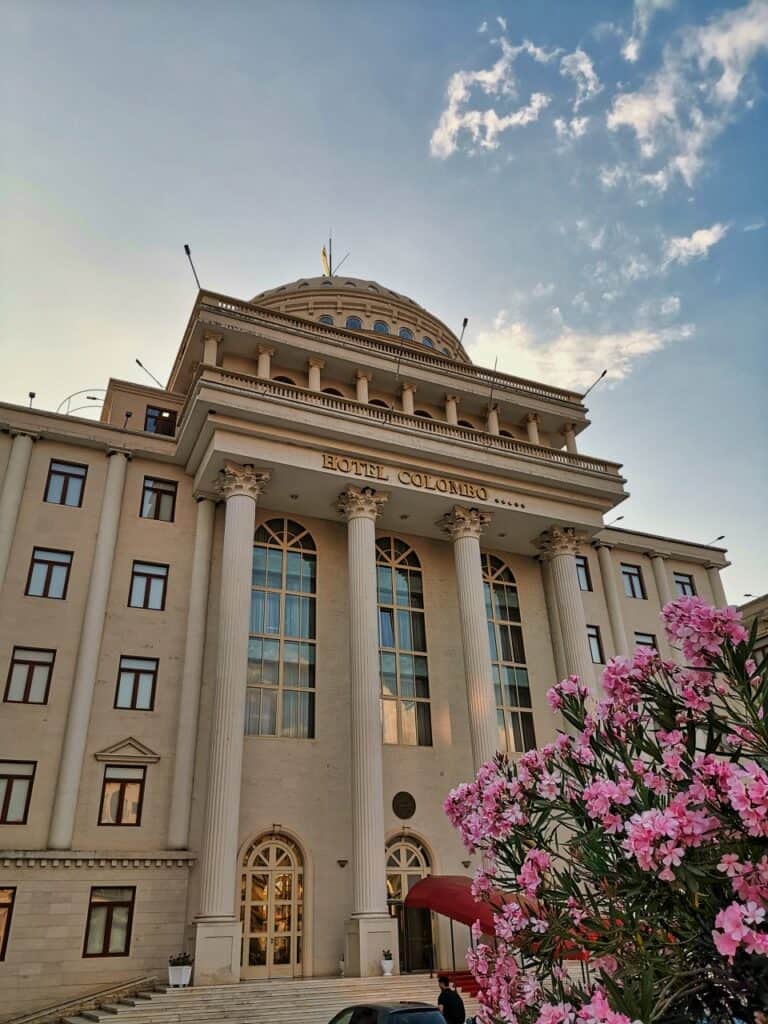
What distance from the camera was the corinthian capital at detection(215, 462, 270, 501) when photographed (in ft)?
76.0

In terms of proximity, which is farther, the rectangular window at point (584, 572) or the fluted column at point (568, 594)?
the rectangular window at point (584, 572)

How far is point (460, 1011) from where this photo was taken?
12.7 meters

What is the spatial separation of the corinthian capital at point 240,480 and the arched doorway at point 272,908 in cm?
1029

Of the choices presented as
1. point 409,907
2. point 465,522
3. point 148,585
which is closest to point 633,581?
point 465,522

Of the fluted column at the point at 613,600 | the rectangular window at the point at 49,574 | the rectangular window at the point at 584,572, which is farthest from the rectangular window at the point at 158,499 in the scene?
the fluted column at the point at 613,600

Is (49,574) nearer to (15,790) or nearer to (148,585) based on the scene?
(148,585)

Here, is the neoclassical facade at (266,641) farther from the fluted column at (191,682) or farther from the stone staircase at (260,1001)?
the stone staircase at (260,1001)

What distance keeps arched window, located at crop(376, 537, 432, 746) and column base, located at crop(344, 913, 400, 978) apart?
232 inches

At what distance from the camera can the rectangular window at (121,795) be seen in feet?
65.3

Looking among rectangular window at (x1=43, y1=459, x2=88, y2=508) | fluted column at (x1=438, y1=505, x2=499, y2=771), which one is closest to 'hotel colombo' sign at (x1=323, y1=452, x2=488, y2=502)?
fluted column at (x1=438, y1=505, x2=499, y2=771)

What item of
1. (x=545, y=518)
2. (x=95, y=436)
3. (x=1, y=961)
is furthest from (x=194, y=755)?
(x=545, y=518)

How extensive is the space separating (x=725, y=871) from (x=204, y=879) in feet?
57.6

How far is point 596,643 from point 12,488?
72.9ft

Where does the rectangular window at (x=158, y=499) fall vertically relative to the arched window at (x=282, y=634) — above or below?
above
